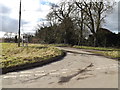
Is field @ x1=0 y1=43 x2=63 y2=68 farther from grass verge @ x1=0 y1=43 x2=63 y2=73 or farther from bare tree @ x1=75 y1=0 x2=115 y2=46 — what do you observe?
bare tree @ x1=75 y1=0 x2=115 y2=46

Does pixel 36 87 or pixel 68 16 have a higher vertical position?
pixel 68 16

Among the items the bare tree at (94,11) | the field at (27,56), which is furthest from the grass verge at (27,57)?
the bare tree at (94,11)

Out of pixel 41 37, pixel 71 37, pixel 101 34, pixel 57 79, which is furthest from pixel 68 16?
pixel 57 79

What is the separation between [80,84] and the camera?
21.9 feet

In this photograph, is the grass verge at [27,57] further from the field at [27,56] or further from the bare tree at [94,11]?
the bare tree at [94,11]

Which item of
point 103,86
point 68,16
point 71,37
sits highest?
point 68,16

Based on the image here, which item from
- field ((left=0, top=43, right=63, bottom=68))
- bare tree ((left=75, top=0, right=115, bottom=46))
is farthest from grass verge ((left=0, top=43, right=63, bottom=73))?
bare tree ((left=75, top=0, right=115, bottom=46))

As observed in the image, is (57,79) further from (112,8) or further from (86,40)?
(86,40)

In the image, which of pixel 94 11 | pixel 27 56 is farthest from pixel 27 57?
pixel 94 11

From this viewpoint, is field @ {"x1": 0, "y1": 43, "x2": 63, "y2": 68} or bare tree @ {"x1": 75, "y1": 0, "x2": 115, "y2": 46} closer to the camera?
field @ {"x1": 0, "y1": 43, "x2": 63, "y2": 68}

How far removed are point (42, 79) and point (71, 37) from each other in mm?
37254

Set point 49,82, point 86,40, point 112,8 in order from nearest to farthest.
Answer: point 49,82 < point 112,8 < point 86,40

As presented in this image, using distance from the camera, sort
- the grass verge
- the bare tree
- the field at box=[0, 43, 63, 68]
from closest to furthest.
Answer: the grass verge
the field at box=[0, 43, 63, 68]
the bare tree

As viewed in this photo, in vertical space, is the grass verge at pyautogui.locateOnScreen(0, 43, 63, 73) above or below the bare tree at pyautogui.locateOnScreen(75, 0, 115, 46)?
below
